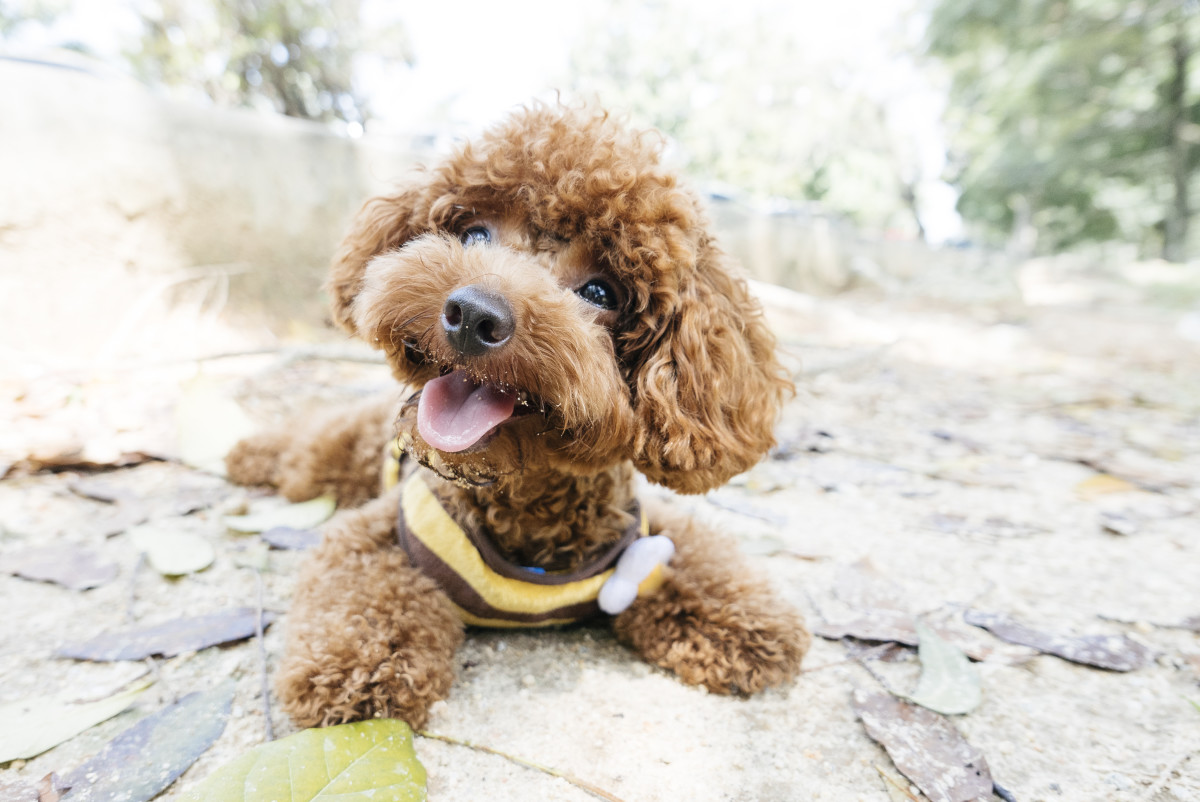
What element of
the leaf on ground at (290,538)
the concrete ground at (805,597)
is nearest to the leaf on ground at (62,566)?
the concrete ground at (805,597)

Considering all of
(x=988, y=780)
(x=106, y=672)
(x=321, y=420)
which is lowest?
(x=988, y=780)

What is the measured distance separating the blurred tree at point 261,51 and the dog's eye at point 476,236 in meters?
6.36

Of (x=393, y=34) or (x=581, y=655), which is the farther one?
(x=393, y=34)

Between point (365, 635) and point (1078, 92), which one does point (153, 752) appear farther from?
point (1078, 92)

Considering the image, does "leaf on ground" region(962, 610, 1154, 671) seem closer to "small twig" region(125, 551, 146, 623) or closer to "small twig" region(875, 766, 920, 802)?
"small twig" region(875, 766, 920, 802)

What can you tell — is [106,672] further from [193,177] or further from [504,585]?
[193,177]

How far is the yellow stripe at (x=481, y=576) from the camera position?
1505mm

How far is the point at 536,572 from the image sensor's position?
152cm

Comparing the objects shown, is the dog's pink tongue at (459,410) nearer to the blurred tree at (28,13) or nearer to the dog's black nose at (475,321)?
the dog's black nose at (475,321)

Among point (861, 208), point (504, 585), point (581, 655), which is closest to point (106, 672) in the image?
point (504, 585)

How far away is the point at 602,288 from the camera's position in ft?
4.92

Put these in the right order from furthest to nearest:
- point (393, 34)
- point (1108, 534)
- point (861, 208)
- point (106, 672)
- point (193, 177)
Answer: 1. point (861, 208)
2. point (393, 34)
3. point (193, 177)
4. point (1108, 534)
5. point (106, 672)

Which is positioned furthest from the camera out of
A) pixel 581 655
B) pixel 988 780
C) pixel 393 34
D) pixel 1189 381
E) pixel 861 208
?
pixel 861 208

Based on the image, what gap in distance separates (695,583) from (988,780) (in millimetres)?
715
